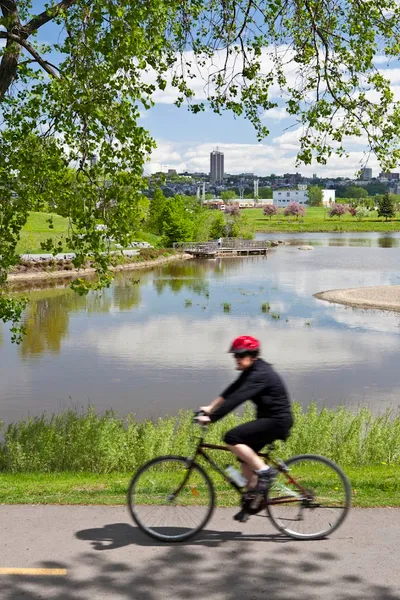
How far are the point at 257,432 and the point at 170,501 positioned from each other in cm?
107

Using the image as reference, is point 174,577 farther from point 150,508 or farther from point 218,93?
point 218,93

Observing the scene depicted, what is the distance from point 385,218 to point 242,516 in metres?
173

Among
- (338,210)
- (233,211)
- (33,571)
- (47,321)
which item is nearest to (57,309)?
(47,321)

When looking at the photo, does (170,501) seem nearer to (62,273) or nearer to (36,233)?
(62,273)

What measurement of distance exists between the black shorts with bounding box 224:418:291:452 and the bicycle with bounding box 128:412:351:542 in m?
0.21

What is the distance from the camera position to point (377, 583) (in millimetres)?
5590

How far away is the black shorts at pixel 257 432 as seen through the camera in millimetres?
6387

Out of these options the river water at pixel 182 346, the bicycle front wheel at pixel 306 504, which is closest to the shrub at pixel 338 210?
the river water at pixel 182 346

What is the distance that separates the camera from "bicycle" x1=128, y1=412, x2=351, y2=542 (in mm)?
6547

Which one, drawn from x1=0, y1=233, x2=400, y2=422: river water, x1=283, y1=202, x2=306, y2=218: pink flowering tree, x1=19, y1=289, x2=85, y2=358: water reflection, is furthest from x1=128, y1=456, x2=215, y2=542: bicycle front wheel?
x1=283, y1=202, x2=306, y2=218: pink flowering tree

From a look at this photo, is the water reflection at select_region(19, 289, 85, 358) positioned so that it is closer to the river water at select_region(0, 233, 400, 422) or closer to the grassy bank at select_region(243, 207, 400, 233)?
the river water at select_region(0, 233, 400, 422)

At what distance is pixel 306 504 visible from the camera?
6.62m

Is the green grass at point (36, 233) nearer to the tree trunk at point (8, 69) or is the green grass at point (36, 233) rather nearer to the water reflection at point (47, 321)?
the water reflection at point (47, 321)

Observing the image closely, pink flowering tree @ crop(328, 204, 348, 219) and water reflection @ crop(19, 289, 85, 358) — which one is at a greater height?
pink flowering tree @ crop(328, 204, 348, 219)
